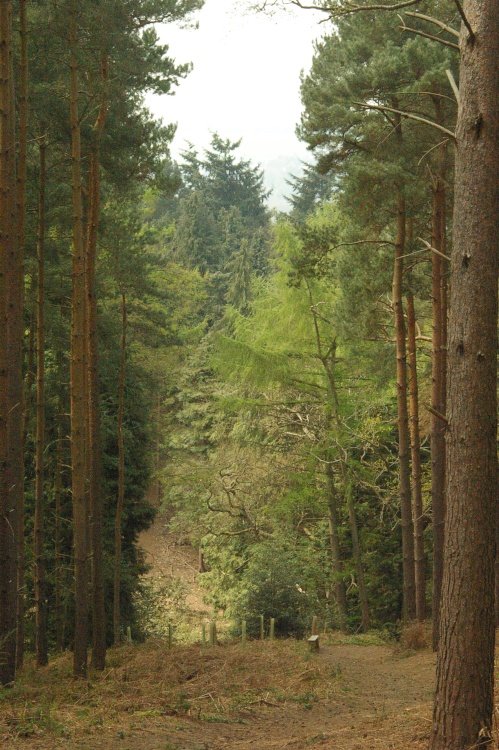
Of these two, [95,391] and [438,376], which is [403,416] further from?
[95,391]

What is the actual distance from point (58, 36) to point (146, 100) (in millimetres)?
2973

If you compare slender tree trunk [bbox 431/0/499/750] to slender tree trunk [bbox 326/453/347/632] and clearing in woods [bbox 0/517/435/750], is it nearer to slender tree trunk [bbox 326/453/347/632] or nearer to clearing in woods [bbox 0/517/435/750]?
clearing in woods [bbox 0/517/435/750]

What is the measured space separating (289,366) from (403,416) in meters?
7.62

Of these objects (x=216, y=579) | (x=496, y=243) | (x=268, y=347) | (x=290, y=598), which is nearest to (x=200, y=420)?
(x=216, y=579)

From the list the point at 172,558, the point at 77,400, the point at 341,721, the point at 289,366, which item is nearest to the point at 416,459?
the point at 289,366

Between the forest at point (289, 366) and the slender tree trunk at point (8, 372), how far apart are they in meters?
0.03

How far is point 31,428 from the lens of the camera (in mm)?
17172

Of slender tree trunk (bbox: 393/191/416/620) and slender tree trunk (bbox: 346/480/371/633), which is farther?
slender tree trunk (bbox: 346/480/371/633)

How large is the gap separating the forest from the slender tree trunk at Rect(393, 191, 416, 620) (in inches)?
A: 2.1

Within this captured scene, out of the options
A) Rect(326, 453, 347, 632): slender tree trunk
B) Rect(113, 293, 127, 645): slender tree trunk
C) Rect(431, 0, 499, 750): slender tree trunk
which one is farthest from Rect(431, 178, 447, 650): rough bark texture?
Rect(326, 453, 347, 632): slender tree trunk

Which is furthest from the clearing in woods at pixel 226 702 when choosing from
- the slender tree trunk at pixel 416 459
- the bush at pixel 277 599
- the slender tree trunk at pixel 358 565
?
the slender tree trunk at pixel 358 565

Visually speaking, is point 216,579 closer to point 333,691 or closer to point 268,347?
point 268,347

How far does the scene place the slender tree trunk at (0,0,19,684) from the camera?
A: 26.5 ft

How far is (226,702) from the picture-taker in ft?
29.7
